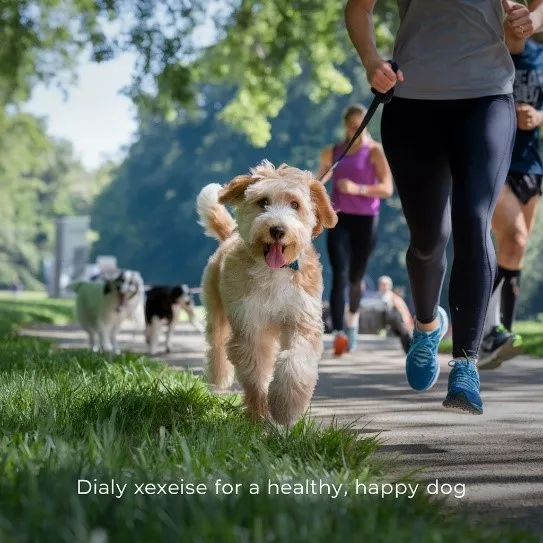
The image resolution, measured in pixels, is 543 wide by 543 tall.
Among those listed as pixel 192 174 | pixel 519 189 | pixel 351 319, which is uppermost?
pixel 519 189

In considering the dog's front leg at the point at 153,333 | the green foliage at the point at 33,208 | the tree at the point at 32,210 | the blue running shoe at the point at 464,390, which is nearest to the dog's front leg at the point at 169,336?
the dog's front leg at the point at 153,333

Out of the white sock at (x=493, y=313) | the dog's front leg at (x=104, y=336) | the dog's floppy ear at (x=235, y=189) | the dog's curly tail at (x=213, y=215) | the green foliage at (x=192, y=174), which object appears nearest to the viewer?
the dog's floppy ear at (x=235, y=189)

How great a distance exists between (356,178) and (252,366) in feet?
17.1

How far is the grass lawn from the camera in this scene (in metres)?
2.30

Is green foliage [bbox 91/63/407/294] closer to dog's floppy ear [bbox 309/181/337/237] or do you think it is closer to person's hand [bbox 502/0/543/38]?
dog's floppy ear [bbox 309/181/337/237]

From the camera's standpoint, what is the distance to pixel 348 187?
9445 millimetres

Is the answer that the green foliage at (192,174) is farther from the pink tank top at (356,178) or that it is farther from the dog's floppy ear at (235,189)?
the dog's floppy ear at (235,189)

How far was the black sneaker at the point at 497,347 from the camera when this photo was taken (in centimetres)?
744

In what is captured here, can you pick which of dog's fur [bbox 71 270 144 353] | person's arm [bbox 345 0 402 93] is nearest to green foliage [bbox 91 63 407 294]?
dog's fur [bbox 71 270 144 353]

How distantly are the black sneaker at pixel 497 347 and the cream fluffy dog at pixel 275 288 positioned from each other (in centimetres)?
274

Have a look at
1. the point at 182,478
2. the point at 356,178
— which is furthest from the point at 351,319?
the point at 182,478

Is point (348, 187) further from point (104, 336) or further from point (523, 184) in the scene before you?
point (104, 336)

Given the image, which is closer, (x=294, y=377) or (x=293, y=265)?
(x=294, y=377)

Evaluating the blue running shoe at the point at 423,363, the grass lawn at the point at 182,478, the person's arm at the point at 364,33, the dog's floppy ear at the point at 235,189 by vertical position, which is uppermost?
the person's arm at the point at 364,33
